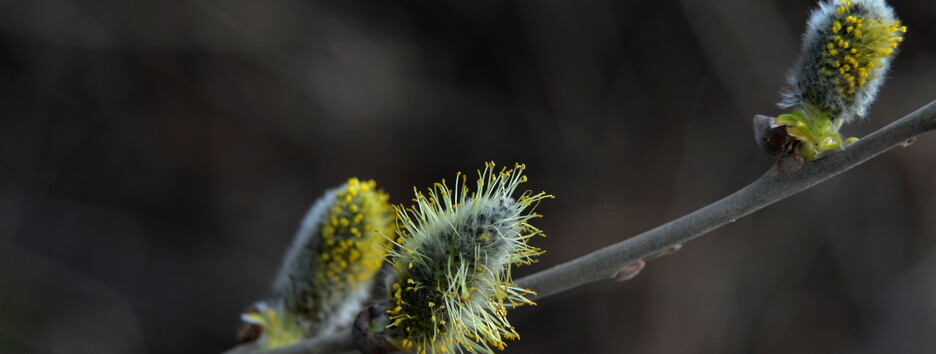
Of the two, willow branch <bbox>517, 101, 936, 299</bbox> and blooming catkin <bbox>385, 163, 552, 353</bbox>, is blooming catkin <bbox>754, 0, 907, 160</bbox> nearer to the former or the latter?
willow branch <bbox>517, 101, 936, 299</bbox>

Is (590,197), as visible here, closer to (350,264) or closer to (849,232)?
(849,232)

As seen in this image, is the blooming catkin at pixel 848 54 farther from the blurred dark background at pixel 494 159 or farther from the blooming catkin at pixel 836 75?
the blurred dark background at pixel 494 159

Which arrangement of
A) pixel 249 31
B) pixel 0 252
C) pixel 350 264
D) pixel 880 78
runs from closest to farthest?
1. pixel 880 78
2. pixel 350 264
3. pixel 0 252
4. pixel 249 31

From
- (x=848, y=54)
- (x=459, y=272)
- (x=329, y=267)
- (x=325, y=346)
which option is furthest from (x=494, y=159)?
(x=848, y=54)

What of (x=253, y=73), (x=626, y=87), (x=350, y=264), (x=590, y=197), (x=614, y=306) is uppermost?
(x=253, y=73)

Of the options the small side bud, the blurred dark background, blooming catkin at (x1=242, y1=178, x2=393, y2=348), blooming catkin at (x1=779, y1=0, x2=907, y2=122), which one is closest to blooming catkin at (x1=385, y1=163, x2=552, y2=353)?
blooming catkin at (x1=242, y1=178, x2=393, y2=348)

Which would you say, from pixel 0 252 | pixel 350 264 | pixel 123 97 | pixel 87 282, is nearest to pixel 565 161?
pixel 350 264
